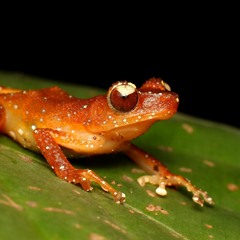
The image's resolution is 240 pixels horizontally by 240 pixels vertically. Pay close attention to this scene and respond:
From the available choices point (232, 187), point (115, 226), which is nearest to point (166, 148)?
point (232, 187)

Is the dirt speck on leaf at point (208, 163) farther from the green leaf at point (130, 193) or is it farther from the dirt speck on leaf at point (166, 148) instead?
the dirt speck on leaf at point (166, 148)

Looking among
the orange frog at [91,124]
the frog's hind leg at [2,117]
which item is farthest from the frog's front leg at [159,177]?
the frog's hind leg at [2,117]

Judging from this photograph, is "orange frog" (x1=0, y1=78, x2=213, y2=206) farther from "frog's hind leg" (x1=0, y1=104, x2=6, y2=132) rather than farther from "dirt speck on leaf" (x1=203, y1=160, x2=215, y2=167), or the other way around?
"dirt speck on leaf" (x1=203, y1=160, x2=215, y2=167)

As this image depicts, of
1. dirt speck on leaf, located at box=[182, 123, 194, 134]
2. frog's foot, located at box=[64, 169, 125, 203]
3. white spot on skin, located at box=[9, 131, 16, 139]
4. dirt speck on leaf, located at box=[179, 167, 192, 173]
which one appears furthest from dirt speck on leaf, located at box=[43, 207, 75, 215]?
dirt speck on leaf, located at box=[182, 123, 194, 134]

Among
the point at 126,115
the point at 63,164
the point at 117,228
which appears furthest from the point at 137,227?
the point at 126,115

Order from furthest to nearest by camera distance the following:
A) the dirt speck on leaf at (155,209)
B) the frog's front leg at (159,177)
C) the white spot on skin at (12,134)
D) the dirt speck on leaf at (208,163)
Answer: the dirt speck on leaf at (208,163)
the white spot on skin at (12,134)
the frog's front leg at (159,177)
the dirt speck on leaf at (155,209)

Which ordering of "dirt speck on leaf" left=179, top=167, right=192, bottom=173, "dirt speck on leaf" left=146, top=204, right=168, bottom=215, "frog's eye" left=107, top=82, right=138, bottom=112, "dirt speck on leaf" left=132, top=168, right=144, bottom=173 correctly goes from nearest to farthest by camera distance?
"dirt speck on leaf" left=146, top=204, right=168, bottom=215
"frog's eye" left=107, top=82, right=138, bottom=112
"dirt speck on leaf" left=132, top=168, right=144, bottom=173
"dirt speck on leaf" left=179, top=167, right=192, bottom=173

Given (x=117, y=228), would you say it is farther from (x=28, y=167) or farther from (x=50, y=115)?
(x=50, y=115)
